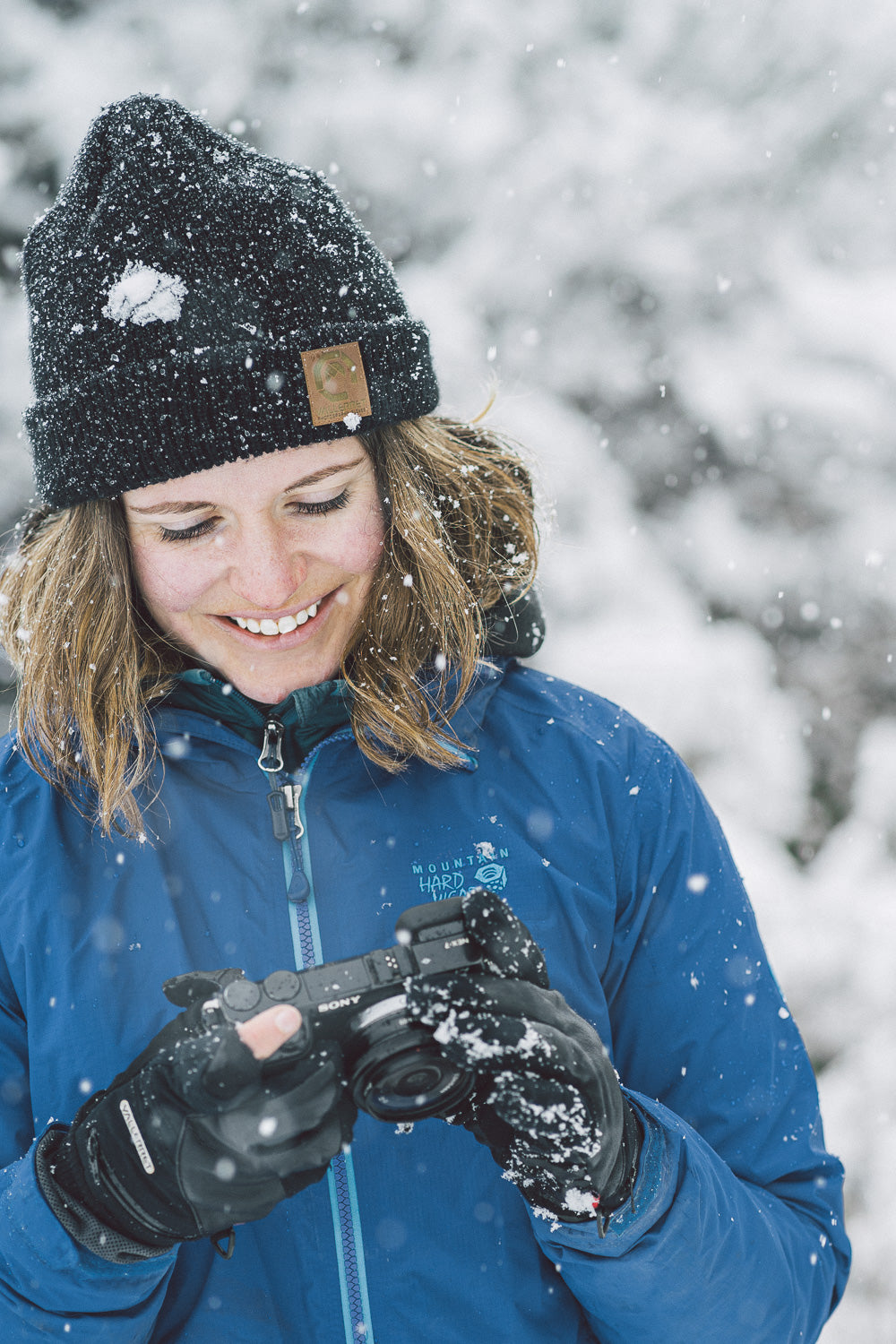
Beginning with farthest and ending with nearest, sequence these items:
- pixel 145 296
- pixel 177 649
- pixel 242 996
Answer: pixel 177 649
pixel 145 296
pixel 242 996

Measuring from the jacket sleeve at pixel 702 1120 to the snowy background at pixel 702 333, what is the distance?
1637mm

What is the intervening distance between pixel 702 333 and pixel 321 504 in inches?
91.2

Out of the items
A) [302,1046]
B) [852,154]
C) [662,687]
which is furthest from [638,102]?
[302,1046]

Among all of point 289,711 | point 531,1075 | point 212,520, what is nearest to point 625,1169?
point 531,1075

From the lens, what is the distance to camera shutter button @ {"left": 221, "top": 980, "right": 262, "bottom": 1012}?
112 cm

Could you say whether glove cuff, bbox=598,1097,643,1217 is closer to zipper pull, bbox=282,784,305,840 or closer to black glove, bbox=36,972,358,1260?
black glove, bbox=36,972,358,1260

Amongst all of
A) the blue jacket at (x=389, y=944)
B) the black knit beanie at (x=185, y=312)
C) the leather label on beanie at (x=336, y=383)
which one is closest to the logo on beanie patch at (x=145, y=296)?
the black knit beanie at (x=185, y=312)

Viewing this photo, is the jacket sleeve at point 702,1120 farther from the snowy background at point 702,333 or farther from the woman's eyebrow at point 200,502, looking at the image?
the snowy background at point 702,333

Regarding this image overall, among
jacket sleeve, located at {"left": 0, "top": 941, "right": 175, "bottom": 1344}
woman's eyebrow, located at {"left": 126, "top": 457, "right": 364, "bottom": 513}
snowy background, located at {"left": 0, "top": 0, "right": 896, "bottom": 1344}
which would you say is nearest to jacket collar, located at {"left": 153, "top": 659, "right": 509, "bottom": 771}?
woman's eyebrow, located at {"left": 126, "top": 457, "right": 364, "bottom": 513}

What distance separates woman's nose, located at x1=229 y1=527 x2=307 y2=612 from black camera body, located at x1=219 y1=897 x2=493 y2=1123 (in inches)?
19.4

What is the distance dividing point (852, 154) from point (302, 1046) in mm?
3416

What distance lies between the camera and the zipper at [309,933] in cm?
130

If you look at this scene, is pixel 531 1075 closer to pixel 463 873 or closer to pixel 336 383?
pixel 463 873

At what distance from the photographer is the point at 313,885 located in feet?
4.63
